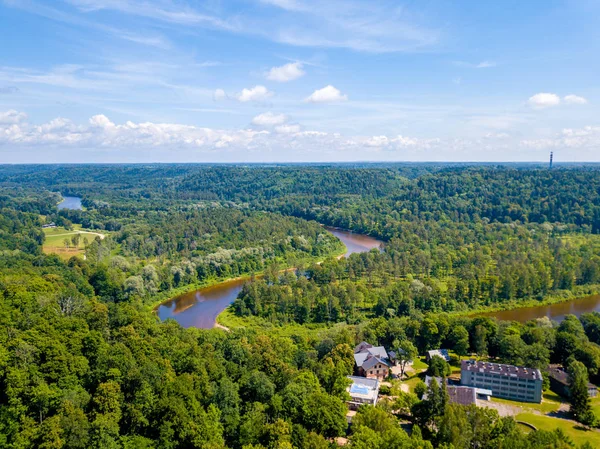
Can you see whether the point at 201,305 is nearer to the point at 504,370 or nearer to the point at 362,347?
the point at 362,347

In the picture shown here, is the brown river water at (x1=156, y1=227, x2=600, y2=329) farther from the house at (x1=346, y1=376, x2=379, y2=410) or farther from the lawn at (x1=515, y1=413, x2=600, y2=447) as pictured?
the house at (x1=346, y1=376, x2=379, y2=410)

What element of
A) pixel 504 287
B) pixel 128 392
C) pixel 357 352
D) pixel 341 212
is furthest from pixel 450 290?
pixel 341 212

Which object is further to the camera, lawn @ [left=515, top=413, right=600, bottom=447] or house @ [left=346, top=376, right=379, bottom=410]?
house @ [left=346, top=376, right=379, bottom=410]

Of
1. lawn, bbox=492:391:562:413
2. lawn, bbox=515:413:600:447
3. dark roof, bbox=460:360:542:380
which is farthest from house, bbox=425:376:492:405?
lawn, bbox=492:391:562:413

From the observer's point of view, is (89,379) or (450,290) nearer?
(89,379)

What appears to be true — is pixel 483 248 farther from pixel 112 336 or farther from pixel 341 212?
pixel 112 336

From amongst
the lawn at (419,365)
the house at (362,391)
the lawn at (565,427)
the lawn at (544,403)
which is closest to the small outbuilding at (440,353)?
the lawn at (419,365)
